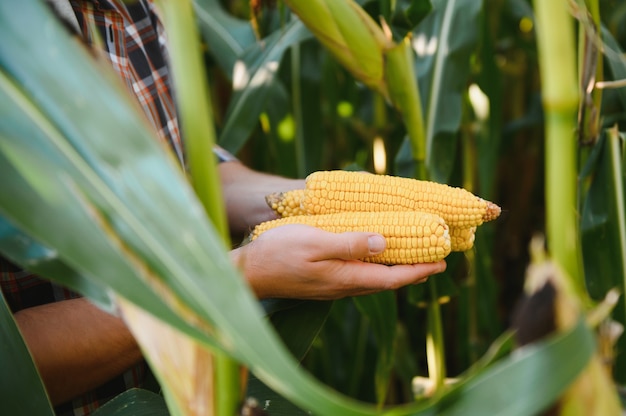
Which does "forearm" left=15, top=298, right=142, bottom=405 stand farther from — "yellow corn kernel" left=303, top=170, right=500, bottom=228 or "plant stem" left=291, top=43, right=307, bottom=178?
"plant stem" left=291, top=43, right=307, bottom=178

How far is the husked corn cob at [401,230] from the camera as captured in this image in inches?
34.0

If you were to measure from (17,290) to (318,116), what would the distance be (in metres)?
1.03

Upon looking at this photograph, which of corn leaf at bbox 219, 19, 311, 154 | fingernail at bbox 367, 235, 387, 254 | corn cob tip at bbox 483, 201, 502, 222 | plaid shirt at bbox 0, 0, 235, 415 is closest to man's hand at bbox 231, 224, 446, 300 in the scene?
fingernail at bbox 367, 235, 387, 254

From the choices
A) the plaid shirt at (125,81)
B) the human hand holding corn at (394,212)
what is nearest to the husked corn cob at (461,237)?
the human hand holding corn at (394,212)

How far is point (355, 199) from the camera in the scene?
3.13 ft

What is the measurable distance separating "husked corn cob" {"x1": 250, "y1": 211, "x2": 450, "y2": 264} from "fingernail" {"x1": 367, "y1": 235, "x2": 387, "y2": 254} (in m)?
0.03

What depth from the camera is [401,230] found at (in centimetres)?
87

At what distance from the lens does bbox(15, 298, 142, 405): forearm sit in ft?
2.65

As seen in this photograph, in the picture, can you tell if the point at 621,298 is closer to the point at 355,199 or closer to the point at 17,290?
the point at 355,199

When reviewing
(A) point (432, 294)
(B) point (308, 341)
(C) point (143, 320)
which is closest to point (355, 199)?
(B) point (308, 341)

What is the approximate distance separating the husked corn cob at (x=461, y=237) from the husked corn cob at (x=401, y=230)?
80 mm

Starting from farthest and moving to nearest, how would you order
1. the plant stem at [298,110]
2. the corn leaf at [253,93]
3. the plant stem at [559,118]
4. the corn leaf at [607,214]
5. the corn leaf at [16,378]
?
the plant stem at [298,110]
the corn leaf at [253,93]
the corn leaf at [607,214]
the corn leaf at [16,378]
the plant stem at [559,118]

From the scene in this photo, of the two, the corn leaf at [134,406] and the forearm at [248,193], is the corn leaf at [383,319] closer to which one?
the forearm at [248,193]

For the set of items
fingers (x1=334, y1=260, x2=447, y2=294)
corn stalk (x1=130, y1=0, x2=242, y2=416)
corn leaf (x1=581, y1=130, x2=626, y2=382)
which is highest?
corn stalk (x1=130, y1=0, x2=242, y2=416)
